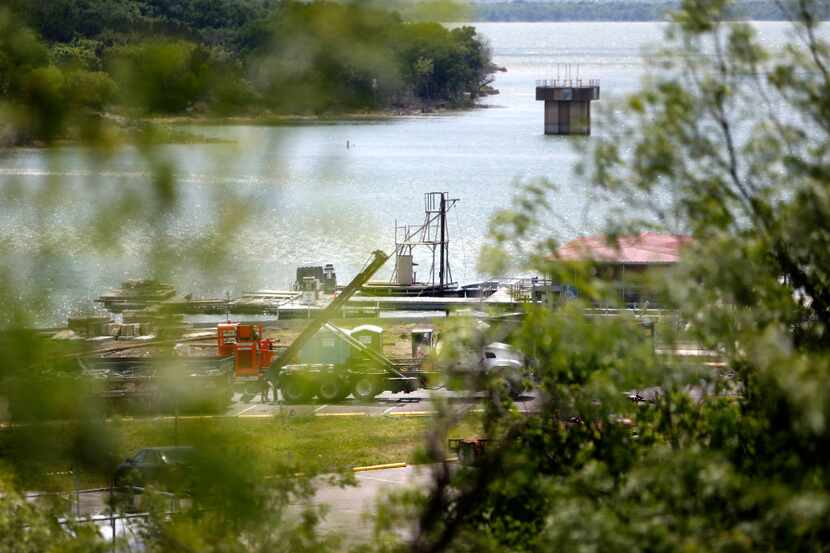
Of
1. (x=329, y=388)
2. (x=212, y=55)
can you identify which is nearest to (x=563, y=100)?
(x=329, y=388)

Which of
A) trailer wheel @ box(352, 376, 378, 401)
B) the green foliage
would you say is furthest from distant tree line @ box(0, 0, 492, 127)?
trailer wheel @ box(352, 376, 378, 401)

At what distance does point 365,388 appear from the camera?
62.5ft

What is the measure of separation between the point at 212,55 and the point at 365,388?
17.5 m

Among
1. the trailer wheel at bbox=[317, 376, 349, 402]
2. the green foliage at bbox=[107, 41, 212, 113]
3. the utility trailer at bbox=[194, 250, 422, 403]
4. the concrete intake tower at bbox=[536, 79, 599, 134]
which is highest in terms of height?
the concrete intake tower at bbox=[536, 79, 599, 134]

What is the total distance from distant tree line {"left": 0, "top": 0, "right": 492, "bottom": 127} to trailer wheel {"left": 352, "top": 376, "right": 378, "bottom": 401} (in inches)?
652

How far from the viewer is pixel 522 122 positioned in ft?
264

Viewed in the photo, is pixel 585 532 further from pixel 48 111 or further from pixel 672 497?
pixel 48 111

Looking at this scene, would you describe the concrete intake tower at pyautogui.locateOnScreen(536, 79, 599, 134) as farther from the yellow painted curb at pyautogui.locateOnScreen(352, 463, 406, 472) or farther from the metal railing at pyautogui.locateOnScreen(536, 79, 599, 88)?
the yellow painted curb at pyautogui.locateOnScreen(352, 463, 406, 472)

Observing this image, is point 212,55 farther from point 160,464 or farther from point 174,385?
point 160,464

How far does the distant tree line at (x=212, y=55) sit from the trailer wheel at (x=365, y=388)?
54.3 feet

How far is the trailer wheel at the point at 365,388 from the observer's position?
60.8 feet

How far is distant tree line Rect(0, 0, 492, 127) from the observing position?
154cm

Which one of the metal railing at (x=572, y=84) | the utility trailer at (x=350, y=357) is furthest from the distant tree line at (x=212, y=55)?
the metal railing at (x=572, y=84)

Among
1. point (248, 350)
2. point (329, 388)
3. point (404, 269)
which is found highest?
point (404, 269)
